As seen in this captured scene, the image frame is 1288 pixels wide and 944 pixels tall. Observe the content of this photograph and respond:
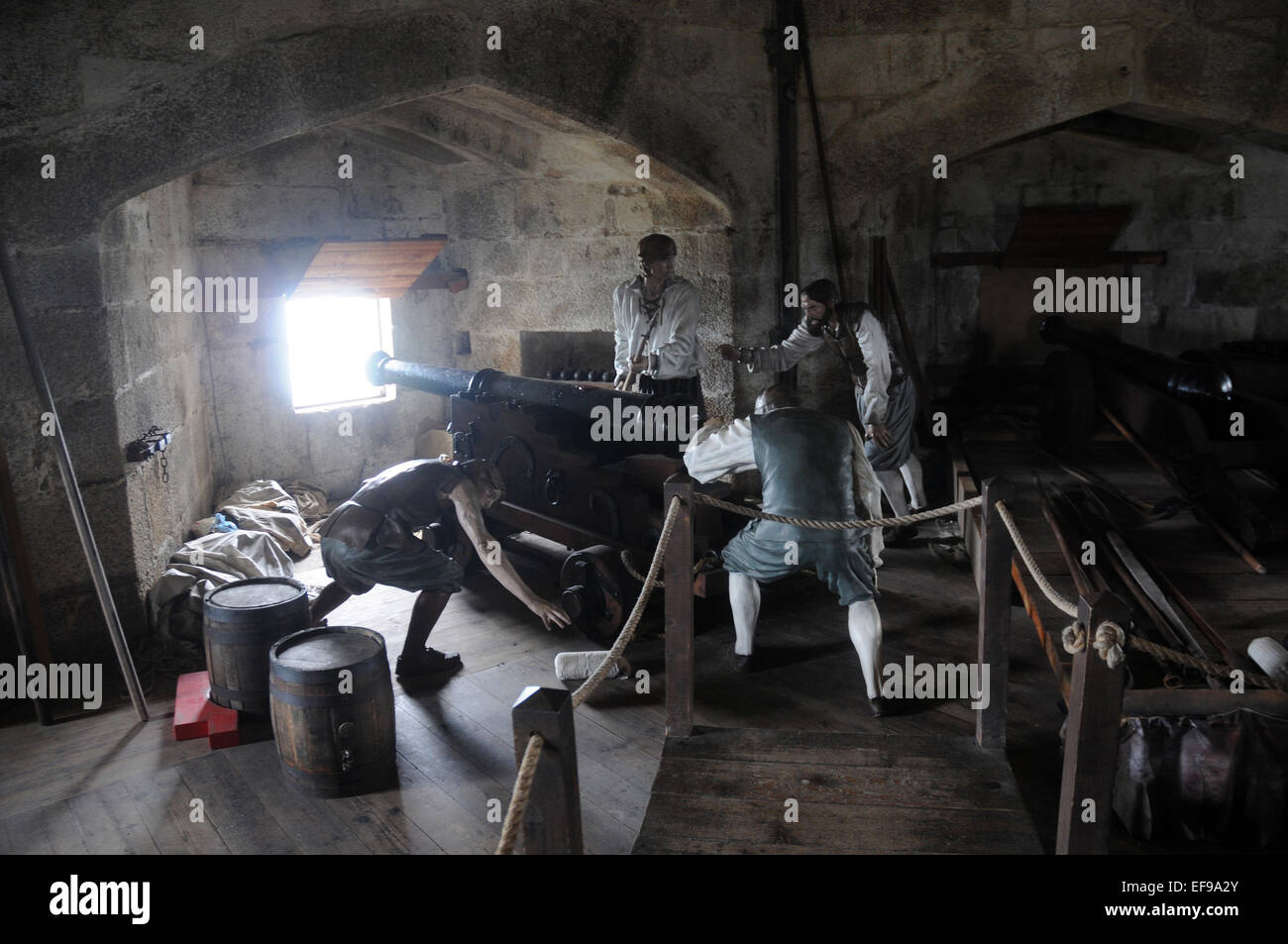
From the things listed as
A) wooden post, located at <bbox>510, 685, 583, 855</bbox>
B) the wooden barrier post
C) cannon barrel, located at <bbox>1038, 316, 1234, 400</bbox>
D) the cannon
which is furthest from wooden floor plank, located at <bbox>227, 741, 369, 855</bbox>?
cannon barrel, located at <bbox>1038, 316, 1234, 400</bbox>

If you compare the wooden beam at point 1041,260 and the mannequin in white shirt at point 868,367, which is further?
the wooden beam at point 1041,260

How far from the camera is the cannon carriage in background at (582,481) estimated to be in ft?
17.5

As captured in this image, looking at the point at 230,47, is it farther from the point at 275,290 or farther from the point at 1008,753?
the point at 1008,753

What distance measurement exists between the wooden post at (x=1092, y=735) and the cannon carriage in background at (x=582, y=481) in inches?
90.1

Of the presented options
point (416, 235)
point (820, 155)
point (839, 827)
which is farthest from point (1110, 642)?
point (416, 235)

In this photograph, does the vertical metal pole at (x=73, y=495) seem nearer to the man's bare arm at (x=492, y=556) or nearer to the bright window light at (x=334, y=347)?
the man's bare arm at (x=492, y=556)

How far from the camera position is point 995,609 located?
146 inches

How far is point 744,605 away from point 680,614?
1.08 metres

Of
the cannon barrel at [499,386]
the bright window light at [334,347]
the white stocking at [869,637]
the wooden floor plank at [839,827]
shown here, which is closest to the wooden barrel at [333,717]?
the wooden floor plank at [839,827]

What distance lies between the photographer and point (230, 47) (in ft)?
16.5

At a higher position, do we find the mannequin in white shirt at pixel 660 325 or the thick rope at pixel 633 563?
the mannequin in white shirt at pixel 660 325

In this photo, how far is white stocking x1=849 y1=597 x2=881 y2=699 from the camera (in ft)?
14.3

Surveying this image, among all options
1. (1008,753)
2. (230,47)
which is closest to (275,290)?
(230,47)

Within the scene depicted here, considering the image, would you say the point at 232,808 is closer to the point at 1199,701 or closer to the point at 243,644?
the point at 243,644
